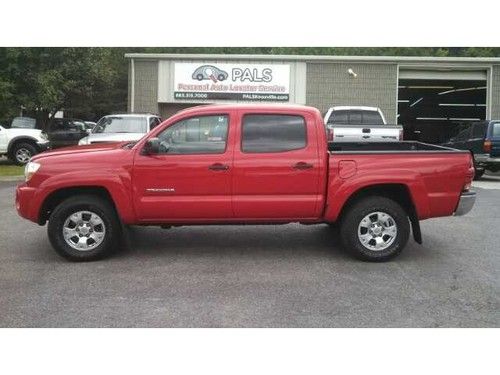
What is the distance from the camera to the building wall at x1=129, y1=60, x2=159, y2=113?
24375 mm

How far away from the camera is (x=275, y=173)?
6.90 m

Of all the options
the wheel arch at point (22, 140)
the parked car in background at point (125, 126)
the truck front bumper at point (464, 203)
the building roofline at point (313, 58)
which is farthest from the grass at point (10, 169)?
the truck front bumper at point (464, 203)

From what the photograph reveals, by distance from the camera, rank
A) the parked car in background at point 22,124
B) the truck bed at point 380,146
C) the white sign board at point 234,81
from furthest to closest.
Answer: the white sign board at point 234,81, the parked car in background at point 22,124, the truck bed at point 380,146

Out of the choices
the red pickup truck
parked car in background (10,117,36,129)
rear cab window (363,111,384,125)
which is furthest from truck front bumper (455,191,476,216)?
parked car in background (10,117,36,129)

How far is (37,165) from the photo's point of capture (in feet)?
22.8

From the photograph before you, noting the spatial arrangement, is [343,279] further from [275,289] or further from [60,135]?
[60,135]

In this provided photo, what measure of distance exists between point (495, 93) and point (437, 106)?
7.50 metres

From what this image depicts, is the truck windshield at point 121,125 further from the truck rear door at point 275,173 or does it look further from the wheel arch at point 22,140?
the truck rear door at point 275,173

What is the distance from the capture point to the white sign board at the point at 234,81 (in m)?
23.9

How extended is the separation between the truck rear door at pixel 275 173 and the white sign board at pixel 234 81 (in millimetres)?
17191

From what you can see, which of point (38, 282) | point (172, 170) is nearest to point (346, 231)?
point (172, 170)

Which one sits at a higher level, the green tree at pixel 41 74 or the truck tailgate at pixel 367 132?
the green tree at pixel 41 74

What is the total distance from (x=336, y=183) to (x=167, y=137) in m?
2.07

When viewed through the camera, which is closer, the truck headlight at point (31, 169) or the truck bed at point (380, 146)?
the truck headlight at point (31, 169)
